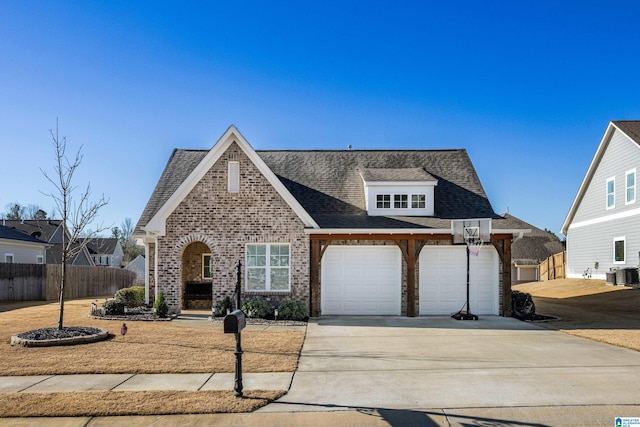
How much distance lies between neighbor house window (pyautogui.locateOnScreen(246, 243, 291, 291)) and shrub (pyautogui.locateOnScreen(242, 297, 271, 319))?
785 mm

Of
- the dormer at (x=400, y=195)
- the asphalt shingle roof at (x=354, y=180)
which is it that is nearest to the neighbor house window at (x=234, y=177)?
the asphalt shingle roof at (x=354, y=180)

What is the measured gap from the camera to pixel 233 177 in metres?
17.5

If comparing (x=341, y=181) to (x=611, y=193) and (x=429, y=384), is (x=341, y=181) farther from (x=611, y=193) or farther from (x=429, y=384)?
(x=611, y=193)

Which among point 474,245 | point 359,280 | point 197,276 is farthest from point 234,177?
point 474,245

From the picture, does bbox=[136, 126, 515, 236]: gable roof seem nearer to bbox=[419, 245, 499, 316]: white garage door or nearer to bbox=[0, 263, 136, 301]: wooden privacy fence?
bbox=[419, 245, 499, 316]: white garage door

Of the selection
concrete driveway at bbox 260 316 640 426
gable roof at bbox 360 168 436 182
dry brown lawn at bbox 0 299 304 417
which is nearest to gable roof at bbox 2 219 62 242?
dry brown lawn at bbox 0 299 304 417

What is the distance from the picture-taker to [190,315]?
17.3m

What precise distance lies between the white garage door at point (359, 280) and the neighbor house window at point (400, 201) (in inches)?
85.0

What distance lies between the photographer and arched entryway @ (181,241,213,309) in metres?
19.6

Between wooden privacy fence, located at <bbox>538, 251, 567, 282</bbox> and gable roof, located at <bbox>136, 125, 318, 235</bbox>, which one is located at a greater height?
gable roof, located at <bbox>136, 125, 318, 235</bbox>

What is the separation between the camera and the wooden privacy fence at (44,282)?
998 inches

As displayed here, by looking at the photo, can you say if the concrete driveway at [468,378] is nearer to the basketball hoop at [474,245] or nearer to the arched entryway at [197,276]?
the basketball hoop at [474,245]

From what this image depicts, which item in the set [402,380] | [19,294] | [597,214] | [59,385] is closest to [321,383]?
[402,380]

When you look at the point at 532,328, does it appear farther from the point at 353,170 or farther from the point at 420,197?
the point at 353,170
